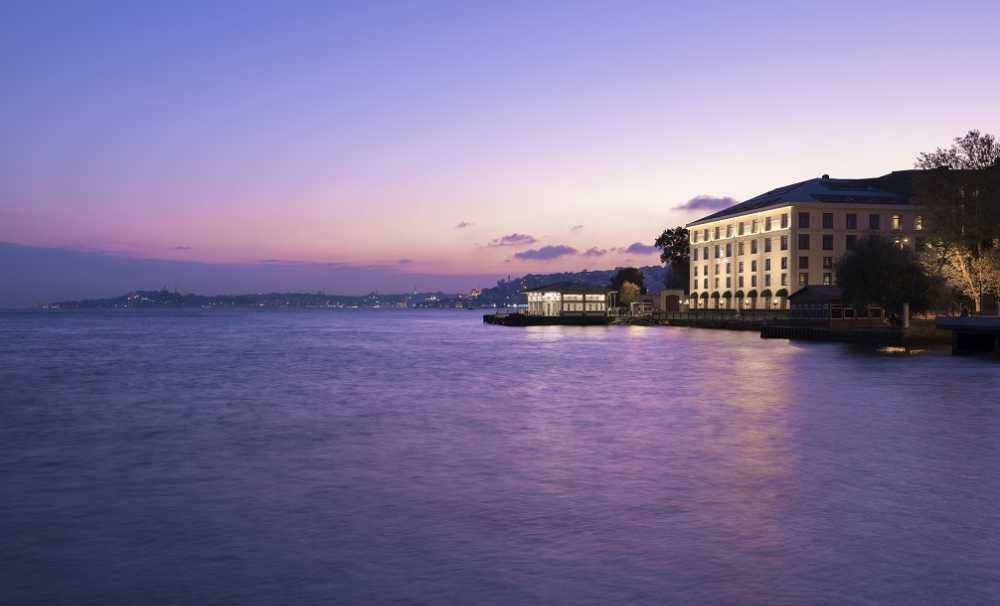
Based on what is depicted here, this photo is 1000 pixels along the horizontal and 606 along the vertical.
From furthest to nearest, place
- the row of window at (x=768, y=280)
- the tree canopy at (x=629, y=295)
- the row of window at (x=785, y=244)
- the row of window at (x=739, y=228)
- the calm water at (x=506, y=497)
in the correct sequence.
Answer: the tree canopy at (x=629, y=295) < the row of window at (x=739, y=228) < the row of window at (x=785, y=244) < the row of window at (x=768, y=280) < the calm water at (x=506, y=497)

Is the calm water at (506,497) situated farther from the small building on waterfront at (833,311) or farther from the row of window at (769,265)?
the row of window at (769,265)

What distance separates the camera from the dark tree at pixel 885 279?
276 feet

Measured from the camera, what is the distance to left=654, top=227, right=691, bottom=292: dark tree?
184 m

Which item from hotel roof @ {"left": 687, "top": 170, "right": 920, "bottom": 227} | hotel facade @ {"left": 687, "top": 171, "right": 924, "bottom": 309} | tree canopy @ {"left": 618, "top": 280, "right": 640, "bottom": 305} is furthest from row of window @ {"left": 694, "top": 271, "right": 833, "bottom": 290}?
tree canopy @ {"left": 618, "top": 280, "right": 640, "bottom": 305}

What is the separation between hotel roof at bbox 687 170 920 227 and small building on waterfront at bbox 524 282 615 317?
114ft

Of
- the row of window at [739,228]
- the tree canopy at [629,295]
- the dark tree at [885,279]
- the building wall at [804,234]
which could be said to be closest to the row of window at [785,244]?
the building wall at [804,234]

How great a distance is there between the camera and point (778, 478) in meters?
20.7

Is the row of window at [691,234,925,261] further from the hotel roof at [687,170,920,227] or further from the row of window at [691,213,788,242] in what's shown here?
the hotel roof at [687,170,920,227]

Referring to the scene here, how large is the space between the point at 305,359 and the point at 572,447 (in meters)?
53.2

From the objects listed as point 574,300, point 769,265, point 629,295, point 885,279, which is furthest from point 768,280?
point 629,295

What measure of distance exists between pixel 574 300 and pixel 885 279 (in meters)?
99.8

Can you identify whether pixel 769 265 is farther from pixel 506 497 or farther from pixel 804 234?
pixel 506 497

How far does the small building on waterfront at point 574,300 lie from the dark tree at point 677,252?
16505mm

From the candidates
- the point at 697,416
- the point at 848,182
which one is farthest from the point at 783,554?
the point at 848,182
